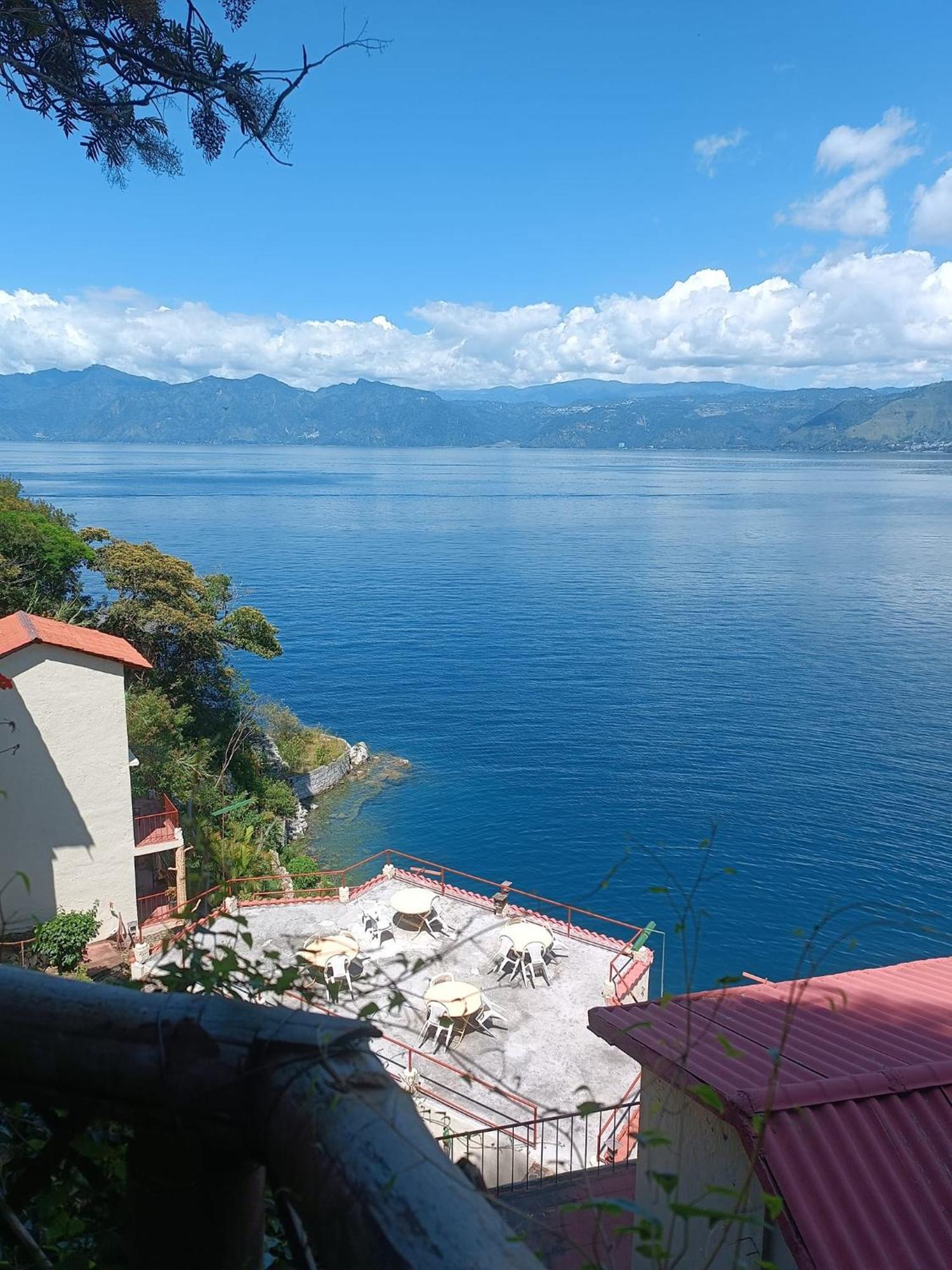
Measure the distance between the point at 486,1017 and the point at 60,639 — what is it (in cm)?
989

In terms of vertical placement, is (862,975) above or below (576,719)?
above

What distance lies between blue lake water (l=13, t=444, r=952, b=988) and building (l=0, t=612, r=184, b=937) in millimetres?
11158

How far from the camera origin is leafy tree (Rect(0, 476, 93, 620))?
1074 inches

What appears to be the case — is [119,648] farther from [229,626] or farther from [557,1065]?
[229,626]

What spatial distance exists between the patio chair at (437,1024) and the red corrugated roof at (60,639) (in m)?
7.41

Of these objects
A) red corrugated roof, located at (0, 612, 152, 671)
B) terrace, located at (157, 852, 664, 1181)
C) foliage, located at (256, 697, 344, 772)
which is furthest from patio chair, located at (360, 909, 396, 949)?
foliage, located at (256, 697, 344, 772)

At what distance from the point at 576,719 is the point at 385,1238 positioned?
1626 inches

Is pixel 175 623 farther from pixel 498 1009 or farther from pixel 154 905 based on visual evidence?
pixel 498 1009

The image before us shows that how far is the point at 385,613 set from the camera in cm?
6178

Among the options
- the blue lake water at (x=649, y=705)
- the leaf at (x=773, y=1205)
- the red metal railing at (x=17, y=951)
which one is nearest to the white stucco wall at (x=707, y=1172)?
the blue lake water at (x=649, y=705)

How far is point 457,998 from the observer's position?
1439 centimetres

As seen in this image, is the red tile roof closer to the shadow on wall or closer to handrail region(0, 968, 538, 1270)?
handrail region(0, 968, 538, 1270)

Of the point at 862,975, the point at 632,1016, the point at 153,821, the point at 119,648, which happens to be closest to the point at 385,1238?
the point at 632,1016

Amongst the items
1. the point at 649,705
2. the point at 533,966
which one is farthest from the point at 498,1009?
the point at 649,705
